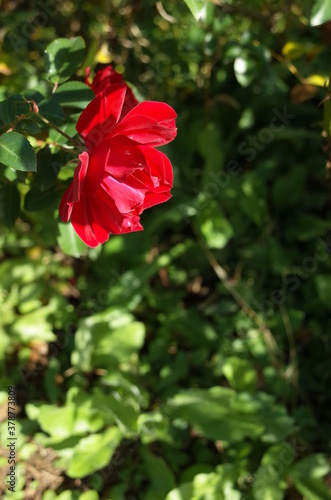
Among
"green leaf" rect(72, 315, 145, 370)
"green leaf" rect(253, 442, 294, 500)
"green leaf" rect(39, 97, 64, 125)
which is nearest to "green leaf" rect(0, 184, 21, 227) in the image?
"green leaf" rect(39, 97, 64, 125)

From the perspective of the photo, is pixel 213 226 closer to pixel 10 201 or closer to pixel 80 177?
pixel 10 201

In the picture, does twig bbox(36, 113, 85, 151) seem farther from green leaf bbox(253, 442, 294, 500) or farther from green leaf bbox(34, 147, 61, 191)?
green leaf bbox(253, 442, 294, 500)

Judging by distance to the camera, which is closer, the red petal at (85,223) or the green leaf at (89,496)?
the red petal at (85,223)

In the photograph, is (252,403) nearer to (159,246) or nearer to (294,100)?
(159,246)

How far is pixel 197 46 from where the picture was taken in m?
1.59

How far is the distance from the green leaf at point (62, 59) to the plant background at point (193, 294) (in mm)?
402

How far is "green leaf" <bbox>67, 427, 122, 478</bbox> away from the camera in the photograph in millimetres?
1452

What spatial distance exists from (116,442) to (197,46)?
123 cm

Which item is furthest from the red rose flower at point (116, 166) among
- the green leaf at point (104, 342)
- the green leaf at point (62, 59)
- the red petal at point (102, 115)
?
the green leaf at point (104, 342)

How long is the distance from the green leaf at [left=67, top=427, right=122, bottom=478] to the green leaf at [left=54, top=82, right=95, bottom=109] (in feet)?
3.29

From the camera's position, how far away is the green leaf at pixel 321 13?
41.2 inches

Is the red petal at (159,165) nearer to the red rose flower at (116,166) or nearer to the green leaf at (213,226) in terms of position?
the red rose flower at (116,166)

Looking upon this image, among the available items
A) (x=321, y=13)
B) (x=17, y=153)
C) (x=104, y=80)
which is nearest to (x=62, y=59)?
(x=104, y=80)

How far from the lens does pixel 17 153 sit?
0.82 m
